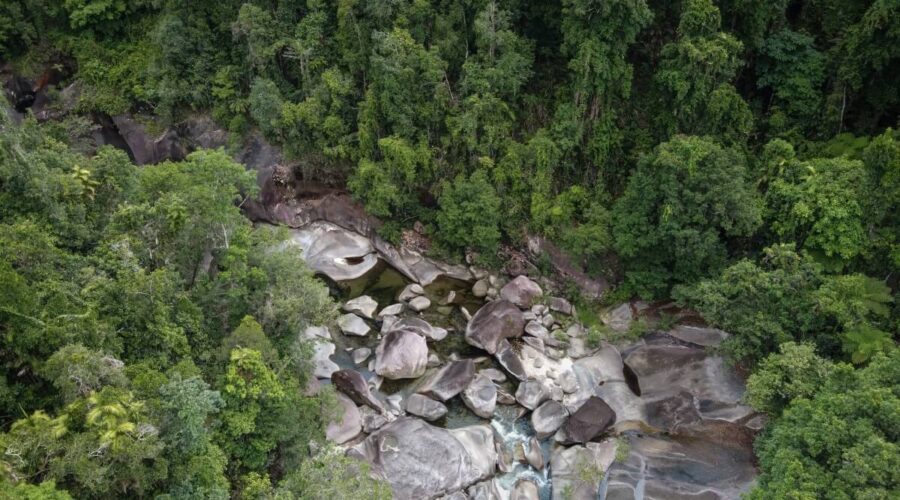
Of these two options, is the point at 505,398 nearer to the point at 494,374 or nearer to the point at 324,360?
the point at 494,374

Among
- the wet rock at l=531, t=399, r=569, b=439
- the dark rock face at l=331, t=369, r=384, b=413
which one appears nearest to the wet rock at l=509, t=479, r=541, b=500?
the wet rock at l=531, t=399, r=569, b=439

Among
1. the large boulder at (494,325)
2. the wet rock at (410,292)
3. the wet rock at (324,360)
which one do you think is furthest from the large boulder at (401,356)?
A: the wet rock at (410,292)

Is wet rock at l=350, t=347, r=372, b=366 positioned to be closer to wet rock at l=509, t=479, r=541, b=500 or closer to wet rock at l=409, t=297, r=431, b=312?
wet rock at l=409, t=297, r=431, b=312

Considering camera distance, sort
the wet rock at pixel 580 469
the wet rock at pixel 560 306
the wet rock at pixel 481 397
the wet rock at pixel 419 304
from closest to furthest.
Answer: the wet rock at pixel 580 469, the wet rock at pixel 481 397, the wet rock at pixel 560 306, the wet rock at pixel 419 304

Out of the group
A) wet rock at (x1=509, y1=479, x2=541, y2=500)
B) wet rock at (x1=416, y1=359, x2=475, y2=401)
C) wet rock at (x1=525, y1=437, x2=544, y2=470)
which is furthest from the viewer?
wet rock at (x1=416, y1=359, x2=475, y2=401)

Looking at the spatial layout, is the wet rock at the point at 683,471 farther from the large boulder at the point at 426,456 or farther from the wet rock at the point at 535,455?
the large boulder at the point at 426,456

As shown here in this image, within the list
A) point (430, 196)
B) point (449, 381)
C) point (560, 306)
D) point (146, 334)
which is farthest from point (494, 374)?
point (146, 334)
